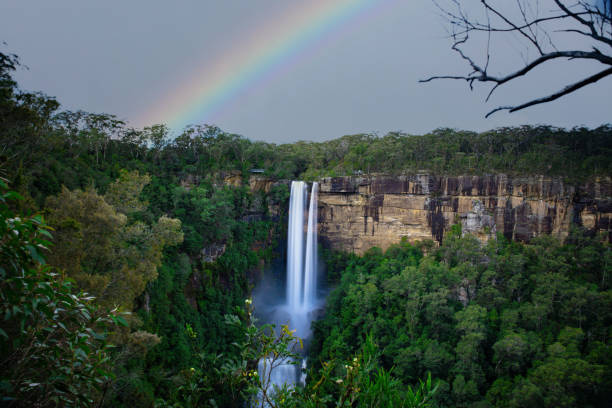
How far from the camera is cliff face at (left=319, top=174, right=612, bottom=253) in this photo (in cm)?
1755

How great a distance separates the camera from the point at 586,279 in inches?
609

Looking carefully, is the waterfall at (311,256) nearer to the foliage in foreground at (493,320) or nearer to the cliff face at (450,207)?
the cliff face at (450,207)

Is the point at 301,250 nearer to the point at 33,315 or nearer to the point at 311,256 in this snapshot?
the point at 311,256

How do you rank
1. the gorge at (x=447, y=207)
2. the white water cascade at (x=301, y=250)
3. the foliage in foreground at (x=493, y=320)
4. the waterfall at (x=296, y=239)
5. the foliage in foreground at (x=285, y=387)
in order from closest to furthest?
the foliage in foreground at (x=285, y=387) < the foliage in foreground at (x=493, y=320) < the gorge at (x=447, y=207) < the white water cascade at (x=301, y=250) < the waterfall at (x=296, y=239)

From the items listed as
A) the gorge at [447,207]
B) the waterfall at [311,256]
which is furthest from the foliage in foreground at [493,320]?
the waterfall at [311,256]

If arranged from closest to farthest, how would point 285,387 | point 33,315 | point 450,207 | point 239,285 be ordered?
point 33,315
point 285,387
point 239,285
point 450,207

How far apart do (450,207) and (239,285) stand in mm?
14294

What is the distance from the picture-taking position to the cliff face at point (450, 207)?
1755cm

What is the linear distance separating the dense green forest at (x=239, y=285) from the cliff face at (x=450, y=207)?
115cm

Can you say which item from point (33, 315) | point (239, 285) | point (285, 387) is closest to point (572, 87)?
point (285, 387)

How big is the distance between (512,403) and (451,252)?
963cm

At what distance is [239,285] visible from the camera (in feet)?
65.0

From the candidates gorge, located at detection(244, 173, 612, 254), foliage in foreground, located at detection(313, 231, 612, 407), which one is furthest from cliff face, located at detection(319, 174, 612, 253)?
foliage in foreground, located at detection(313, 231, 612, 407)

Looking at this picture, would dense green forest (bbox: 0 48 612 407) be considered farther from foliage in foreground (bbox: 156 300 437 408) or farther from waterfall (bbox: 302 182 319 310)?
waterfall (bbox: 302 182 319 310)
